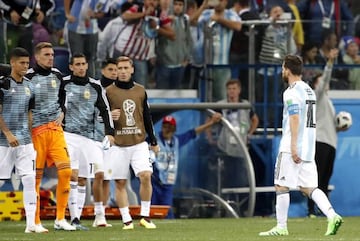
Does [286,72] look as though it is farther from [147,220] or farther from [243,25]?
[243,25]

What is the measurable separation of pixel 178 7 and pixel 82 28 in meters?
2.00

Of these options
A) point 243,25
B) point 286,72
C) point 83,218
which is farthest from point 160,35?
point 286,72

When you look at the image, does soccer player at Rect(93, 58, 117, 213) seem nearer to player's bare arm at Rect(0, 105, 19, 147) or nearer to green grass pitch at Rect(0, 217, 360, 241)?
green grass pitch at Rect(0, 217, 360, 241)

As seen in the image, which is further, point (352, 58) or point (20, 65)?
point (352, 58)

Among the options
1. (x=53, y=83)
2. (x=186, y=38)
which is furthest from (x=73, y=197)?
(x=186, y=38)

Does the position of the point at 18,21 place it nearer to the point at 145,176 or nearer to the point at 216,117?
the point at 216,117

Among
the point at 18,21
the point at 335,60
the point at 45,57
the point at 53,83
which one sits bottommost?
the point at 53,83

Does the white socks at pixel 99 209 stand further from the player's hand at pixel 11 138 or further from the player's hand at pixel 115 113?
the player's hand at pixel 11 138

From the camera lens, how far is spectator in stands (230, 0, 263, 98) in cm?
2239

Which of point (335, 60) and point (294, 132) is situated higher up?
point (335, 60)

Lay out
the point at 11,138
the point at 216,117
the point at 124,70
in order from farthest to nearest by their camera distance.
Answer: the point at 216,117
the point at 124,70
the point at 11,138

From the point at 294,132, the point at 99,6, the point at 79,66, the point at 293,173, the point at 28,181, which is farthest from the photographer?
the point at 99,6

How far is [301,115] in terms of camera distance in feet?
49.3

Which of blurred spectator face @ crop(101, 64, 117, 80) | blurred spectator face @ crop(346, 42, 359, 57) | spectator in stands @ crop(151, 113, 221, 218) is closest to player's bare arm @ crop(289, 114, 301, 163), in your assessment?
blurred spectator face @ crop(101, 64, 117, 80)
